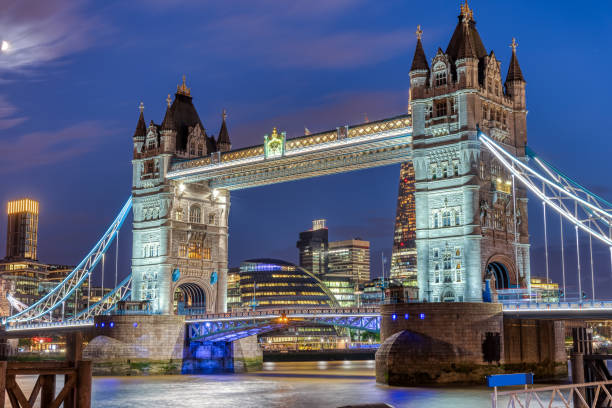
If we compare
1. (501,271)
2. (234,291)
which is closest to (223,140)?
(501,271)

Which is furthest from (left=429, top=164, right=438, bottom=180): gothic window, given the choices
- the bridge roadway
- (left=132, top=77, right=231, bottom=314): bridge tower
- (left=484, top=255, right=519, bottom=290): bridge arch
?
(left=132, top=77, right=231, bottom=314): bridge tower

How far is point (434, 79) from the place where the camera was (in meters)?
57.9

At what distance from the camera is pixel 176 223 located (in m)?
74.6

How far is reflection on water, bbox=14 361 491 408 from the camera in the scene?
44.0 m

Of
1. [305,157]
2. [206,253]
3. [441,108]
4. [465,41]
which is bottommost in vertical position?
[206,253]

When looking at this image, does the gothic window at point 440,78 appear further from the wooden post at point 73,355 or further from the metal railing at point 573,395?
the wooden post at point 73,355

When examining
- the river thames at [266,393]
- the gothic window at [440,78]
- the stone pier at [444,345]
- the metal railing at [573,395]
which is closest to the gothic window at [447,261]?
the stone pier at [444,345]

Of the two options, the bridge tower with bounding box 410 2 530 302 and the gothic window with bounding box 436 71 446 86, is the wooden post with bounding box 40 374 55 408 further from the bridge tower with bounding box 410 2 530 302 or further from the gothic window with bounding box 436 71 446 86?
the gothic window with bounding box 436 71 446 86

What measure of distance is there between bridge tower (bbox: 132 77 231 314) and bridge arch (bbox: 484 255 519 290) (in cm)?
2875

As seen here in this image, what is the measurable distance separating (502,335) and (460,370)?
390 cm

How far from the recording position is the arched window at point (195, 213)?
76.2 m

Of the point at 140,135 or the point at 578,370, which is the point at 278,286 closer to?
the point at 140,135

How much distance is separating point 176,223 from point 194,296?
314 inches

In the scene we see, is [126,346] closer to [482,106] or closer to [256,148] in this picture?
[256,148]
